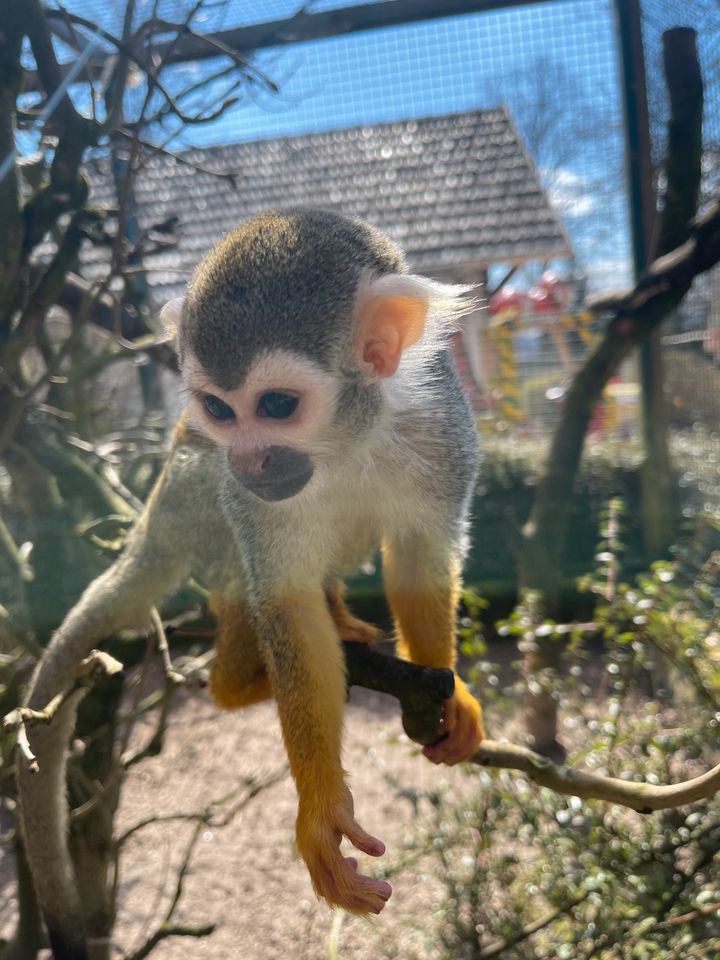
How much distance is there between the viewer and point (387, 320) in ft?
5.11

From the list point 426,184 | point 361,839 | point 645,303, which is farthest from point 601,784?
point 426,184

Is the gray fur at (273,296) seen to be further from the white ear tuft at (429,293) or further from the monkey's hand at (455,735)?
the monkey's hand at (455,735)

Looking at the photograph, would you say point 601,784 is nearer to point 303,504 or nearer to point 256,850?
point 303,504

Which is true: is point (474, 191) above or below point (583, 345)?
above

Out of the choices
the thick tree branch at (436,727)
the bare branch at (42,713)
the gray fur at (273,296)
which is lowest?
the thick tree branch at (436,727)

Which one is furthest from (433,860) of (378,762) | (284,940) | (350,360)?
(350,360)

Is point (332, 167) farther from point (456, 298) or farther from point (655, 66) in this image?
point (456, 298)

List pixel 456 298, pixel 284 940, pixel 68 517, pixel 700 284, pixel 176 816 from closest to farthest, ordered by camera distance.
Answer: pixel 456 298 → pixel 176 816 → pixel 284 940 → pixel 68 517 → pixel 700 284

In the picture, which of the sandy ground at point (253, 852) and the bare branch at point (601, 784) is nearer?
the bare branch at point (601, 784)

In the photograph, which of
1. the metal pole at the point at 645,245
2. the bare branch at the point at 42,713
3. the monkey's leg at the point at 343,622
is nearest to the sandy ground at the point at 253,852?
the monkey's leg at the point at 343,622

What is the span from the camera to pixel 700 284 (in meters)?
4.23

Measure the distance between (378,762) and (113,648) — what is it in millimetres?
1409

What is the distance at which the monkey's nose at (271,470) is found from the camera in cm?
149

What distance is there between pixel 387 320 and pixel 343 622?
877 millimetres
